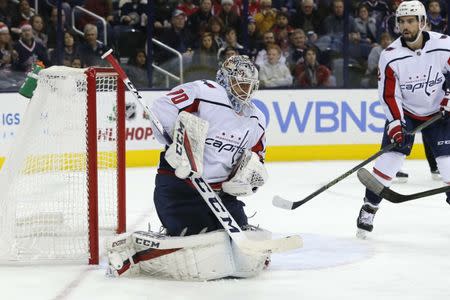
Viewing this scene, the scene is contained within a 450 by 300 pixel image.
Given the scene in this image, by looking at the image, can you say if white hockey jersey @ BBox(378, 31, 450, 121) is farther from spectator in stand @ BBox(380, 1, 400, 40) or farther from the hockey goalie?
spectator in stand @ BBox(380, 1, 400, 40)

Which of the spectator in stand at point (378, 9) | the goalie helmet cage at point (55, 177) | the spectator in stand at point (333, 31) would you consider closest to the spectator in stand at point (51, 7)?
the spectator in stand at point (333, 31)

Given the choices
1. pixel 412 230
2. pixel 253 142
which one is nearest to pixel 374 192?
pixel 412 230

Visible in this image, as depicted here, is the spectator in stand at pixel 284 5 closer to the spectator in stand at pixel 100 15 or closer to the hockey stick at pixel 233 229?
the spectator in stand at pixel 100 15

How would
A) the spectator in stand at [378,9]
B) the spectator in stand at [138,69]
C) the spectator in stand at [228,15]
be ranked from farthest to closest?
the spectator in stand at [378,9] → the spectator in stand at [228,15] → the spectator in stand at [138,69]

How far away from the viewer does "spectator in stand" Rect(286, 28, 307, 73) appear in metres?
8.47

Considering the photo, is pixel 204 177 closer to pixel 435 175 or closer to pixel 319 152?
pixel 435 175

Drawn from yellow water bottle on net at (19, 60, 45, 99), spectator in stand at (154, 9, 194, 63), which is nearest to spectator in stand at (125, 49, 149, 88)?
spectator in stand at (154, 9, 194, 63)

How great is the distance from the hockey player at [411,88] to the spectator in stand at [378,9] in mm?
4064

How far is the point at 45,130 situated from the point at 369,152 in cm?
444

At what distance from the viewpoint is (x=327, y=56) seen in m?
8.62

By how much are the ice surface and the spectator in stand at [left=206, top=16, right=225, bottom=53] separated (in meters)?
2.40

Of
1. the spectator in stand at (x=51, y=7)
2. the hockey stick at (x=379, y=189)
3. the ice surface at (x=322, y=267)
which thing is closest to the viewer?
the ice surface at (x=322, y=267)

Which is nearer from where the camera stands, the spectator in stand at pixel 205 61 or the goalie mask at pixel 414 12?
the goalie mask at pixel 414 12

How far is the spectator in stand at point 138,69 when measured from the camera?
7945mm
